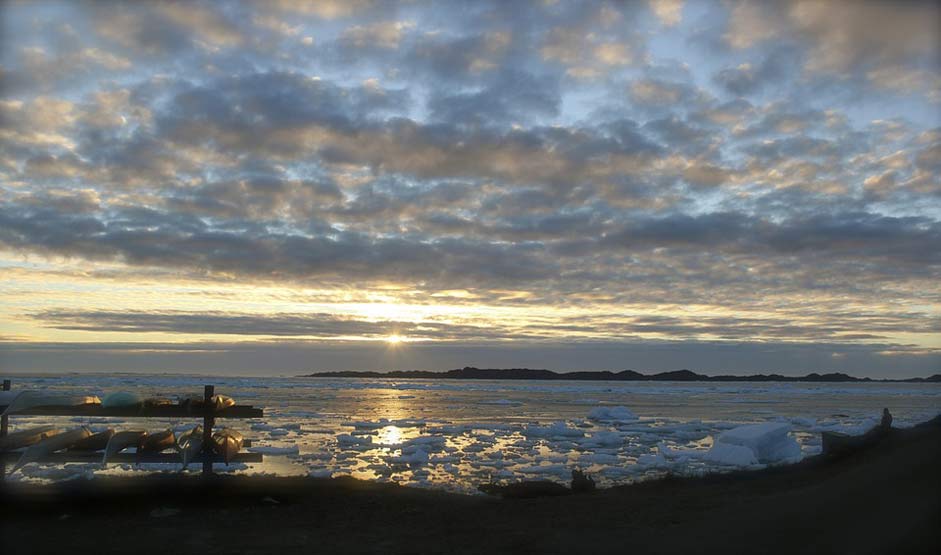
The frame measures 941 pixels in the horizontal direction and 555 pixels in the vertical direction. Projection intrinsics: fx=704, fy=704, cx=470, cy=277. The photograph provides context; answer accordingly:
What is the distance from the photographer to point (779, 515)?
6.50 m

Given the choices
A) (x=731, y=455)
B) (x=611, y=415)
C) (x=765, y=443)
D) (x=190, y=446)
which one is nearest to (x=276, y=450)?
(x=190, y=446)

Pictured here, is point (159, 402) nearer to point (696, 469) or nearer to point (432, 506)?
point (432, 506)

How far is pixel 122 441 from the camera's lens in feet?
29.7

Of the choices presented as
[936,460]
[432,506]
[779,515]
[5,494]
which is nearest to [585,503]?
[432,506]

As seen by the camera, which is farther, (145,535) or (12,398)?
(12,398)

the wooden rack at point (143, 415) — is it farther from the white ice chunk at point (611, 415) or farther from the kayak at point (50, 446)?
the white ice chunk at point (611, 415)

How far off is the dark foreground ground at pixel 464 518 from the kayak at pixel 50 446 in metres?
0.46

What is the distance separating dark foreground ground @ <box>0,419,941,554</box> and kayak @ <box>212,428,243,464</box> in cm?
35

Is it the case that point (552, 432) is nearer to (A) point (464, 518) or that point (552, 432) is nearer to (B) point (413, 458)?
(B) point (413, 458)

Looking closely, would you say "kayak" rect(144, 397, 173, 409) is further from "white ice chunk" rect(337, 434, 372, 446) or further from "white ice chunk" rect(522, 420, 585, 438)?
"white ice chunk" rect(522, 420, 585, 438)

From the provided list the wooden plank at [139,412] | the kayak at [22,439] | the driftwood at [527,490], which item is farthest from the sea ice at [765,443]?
the kayak at [22,439]

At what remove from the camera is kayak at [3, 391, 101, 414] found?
27.8ft

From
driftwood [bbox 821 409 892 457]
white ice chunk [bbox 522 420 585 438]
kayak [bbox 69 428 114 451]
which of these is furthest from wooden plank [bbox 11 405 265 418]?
white ice chunk [bbox 522 420 585 438]

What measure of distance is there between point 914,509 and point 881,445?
6.52 metres
